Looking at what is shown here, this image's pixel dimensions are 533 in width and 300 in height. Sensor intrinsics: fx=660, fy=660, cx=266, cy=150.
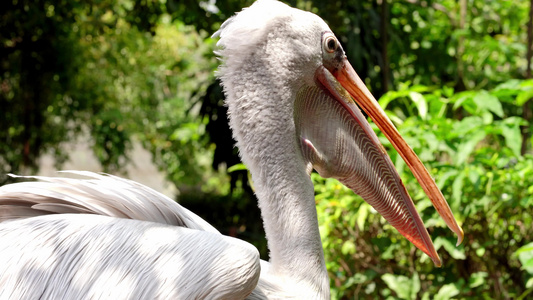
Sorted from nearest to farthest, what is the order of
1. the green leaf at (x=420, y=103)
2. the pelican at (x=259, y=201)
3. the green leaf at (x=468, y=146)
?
1. the pelican at (x=259, y=201)
2. the green leaf at (x=468, y=146)
3. the green leaf at (x=420, y=103)

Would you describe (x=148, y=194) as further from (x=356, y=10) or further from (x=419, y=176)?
(x=356, y=10)

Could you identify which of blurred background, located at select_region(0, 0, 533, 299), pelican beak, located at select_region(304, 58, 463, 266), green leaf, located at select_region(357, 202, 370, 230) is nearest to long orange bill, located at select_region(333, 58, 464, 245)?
pelican beak, located at select_region(304, 58, 463, 266)

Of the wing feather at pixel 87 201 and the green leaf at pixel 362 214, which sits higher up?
the wing feather at pixel 87 201

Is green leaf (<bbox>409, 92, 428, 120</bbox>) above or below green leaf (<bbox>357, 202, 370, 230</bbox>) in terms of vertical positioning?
above

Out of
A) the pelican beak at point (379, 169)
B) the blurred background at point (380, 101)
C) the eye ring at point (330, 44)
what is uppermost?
the eye ring at point (330, 44)

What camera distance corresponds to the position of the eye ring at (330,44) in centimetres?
221

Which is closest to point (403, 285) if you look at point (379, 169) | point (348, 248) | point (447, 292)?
point (447, 292)

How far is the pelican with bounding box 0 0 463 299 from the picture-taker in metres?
1.83

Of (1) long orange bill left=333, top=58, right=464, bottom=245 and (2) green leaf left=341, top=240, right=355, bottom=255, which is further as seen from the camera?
(2) green leaf left=341, top=240, right=355, bottom=255

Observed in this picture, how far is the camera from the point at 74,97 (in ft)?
22.6

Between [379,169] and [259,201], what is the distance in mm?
435

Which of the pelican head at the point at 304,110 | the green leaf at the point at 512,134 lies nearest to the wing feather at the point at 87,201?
the pelican head at the point at 304,110

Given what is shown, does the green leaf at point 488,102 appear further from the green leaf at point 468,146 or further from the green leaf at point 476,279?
the green leaf at point 476,279

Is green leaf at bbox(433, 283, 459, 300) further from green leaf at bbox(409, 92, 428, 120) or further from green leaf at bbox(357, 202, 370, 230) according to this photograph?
Result: green leaf at bbox(409, 92, 428, 120)
